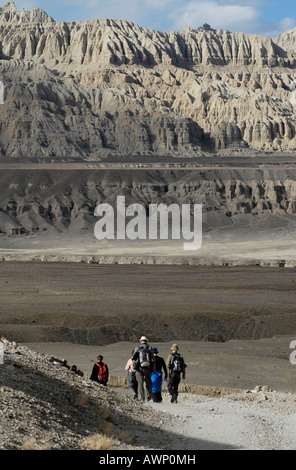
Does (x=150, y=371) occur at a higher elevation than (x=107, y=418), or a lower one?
higher

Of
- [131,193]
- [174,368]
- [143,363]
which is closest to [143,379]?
[143,363]

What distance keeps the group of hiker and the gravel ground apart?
49 centimetres

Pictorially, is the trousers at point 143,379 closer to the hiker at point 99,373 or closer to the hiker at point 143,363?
the hiker at point 143,363

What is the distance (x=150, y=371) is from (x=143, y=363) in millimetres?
410

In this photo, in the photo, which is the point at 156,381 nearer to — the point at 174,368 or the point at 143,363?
the point at 174,368

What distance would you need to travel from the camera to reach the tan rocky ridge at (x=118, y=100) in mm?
141000

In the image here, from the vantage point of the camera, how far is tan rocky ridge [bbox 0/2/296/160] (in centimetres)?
14100

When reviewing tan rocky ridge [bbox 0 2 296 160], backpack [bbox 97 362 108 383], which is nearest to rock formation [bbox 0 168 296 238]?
tan rocky ridge [bbox 0 2 296 160]

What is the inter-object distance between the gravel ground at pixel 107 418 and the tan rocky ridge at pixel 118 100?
11603 centimetres

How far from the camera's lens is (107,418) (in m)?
14.4

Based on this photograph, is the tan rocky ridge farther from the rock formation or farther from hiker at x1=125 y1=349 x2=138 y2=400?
hiker at x1=125 y1=349 x2=138 y2=400

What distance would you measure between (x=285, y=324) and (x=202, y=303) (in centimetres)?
619
